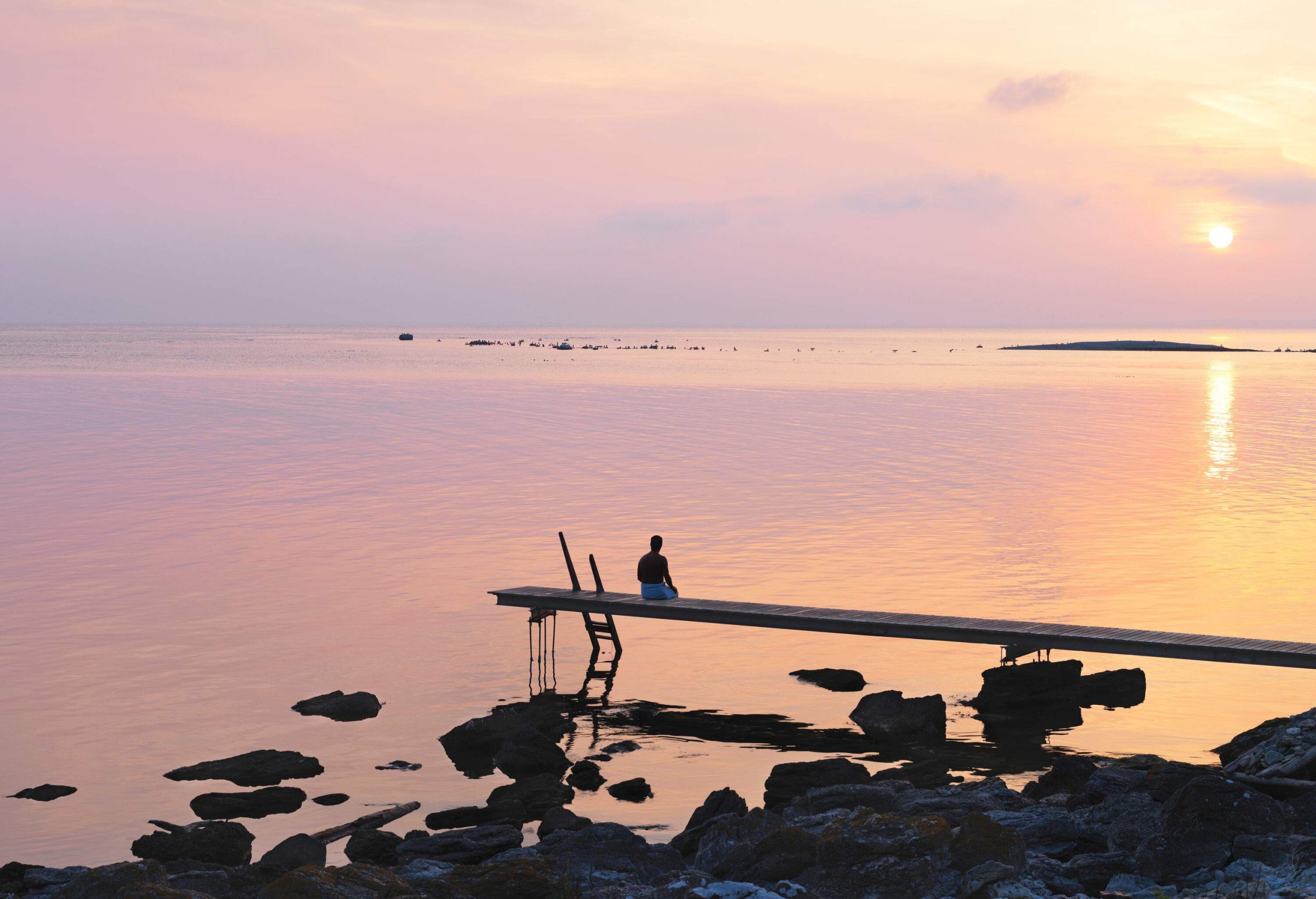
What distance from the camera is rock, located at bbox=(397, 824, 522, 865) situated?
48.3 ft

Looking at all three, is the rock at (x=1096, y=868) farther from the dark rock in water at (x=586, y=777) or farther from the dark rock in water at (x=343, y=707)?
the dark rock in water at (x=343, y=707)

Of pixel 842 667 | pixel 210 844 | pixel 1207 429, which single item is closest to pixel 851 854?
pixel 210 844


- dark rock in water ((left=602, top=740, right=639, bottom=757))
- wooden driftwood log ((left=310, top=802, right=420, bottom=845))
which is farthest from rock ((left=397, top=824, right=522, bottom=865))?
dark rock in water ((left=602, top=740, right=639, bottom=757))

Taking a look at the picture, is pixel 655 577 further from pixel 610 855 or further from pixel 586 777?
pixel 610 855

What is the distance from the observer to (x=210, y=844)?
1519 centimetres

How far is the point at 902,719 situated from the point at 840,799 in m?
4.79

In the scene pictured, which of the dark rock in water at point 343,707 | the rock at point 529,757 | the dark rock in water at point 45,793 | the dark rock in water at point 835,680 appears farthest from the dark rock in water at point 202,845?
the dark rock in water at point 835,680

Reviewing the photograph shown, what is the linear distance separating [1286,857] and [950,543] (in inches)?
960

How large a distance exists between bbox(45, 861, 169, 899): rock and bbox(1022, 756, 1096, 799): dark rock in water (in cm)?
1092

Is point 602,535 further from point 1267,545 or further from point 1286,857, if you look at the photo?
point 1286,857

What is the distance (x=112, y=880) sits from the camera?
12.0 metres

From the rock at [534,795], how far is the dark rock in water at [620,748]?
6.15ft

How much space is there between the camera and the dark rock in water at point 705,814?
1502 centimetres

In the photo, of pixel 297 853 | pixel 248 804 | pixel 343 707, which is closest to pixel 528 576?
pixel 343 707
